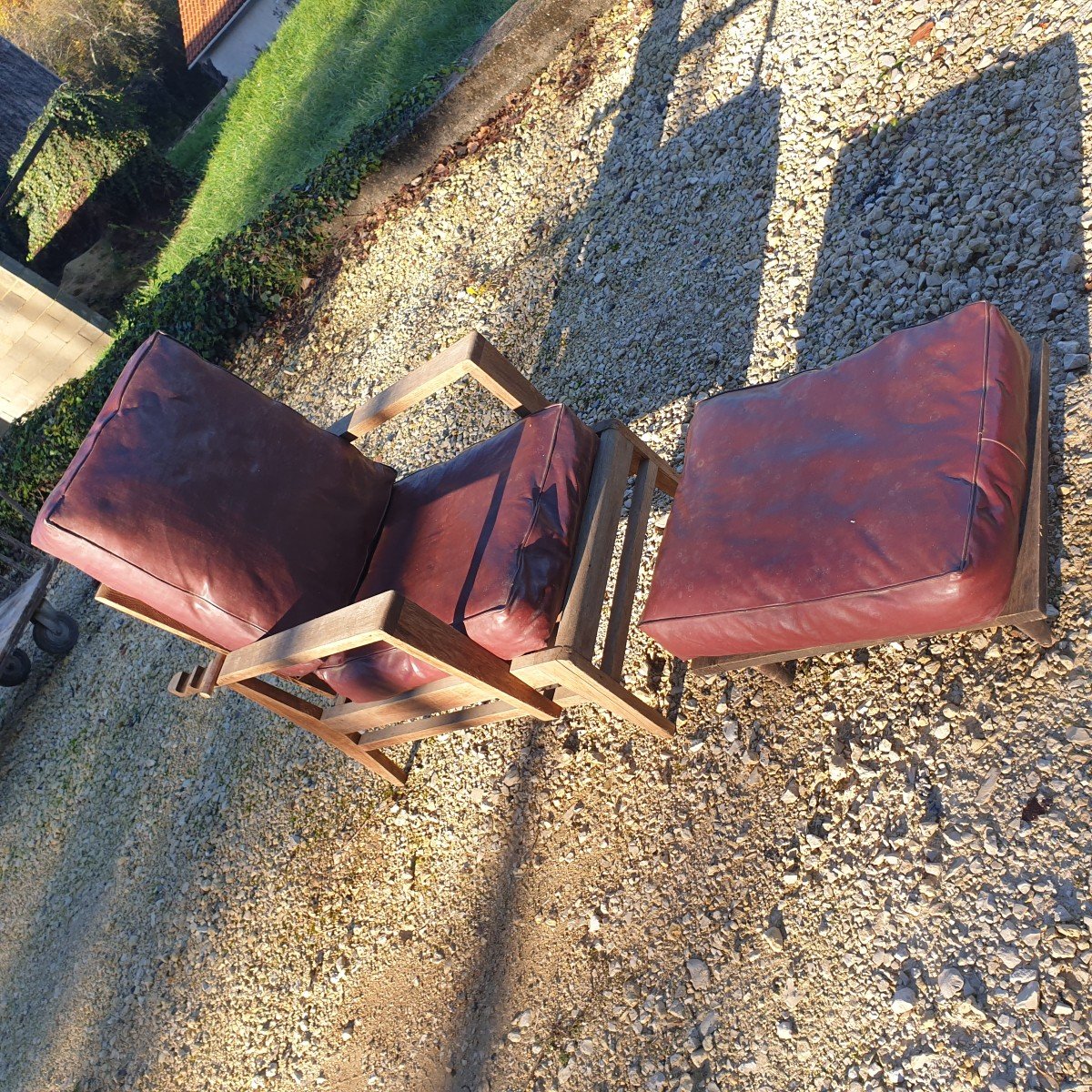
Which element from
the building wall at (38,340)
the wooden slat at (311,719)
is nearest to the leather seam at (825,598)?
the wooden slat at (311,719)

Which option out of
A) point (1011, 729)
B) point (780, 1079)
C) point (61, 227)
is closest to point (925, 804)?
point (1011, 729)

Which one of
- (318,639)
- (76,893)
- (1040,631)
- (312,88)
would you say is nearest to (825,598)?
(1040,631)

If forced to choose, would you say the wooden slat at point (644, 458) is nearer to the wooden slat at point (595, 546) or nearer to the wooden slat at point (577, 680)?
the wooden slat at point (595, 546)

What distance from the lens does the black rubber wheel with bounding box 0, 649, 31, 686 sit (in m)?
5.18

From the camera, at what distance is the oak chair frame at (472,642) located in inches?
77.9

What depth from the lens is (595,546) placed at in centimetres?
223

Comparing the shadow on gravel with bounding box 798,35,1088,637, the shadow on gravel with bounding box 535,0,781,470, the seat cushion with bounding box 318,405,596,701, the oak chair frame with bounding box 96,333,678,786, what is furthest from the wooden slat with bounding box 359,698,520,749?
the shadow on gravel with bounding box 798,35,1088,637

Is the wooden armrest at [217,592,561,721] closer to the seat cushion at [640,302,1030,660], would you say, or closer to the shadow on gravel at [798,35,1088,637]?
the seat cushion at [640,302,1030,660]

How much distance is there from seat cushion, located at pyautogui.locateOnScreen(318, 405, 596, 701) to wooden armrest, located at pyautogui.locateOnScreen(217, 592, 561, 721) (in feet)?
0.28

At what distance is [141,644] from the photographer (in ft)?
16.4

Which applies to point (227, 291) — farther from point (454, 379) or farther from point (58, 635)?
point (454, 379)

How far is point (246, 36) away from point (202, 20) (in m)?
0.90

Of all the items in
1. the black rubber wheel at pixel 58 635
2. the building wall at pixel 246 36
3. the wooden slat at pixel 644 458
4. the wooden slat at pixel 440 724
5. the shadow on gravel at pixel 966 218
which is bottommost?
the wooden slat at pixel 440 724

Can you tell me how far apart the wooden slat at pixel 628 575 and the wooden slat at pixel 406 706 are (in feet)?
1.20
